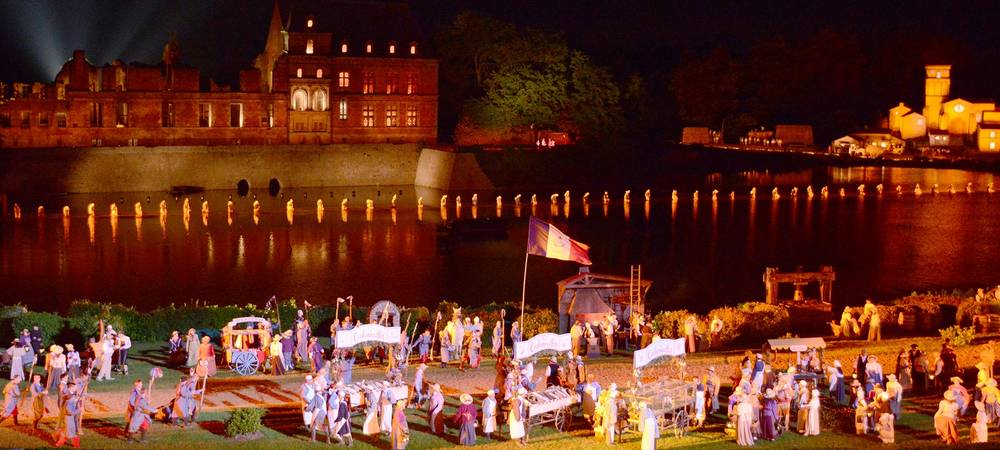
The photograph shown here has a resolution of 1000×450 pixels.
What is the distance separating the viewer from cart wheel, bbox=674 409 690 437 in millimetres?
24359

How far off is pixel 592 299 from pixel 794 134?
326 feet

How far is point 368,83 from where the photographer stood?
9638 centimetres

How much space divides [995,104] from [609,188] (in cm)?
6030

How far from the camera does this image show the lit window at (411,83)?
320 feet

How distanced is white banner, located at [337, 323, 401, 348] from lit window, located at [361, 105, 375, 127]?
2730 inches

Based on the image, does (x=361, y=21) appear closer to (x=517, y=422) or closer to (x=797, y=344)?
(x=797, y=344)

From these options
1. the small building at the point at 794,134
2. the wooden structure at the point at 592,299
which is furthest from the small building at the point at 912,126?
the wooden structure at the point at 592,299

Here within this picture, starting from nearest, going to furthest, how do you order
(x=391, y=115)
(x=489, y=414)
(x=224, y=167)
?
1. (x=489, y=414)
2. (x=224, y=167)
3. (x=391, y=115)

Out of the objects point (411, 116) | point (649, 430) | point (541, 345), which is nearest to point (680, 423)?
point (649, 430)

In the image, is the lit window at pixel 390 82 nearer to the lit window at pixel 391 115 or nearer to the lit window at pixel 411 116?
the lit window at pixel 391 115

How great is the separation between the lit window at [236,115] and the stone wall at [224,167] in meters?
4.52

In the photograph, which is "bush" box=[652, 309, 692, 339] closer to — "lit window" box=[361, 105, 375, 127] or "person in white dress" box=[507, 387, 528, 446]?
"person in white dress" box=[507, 387, 528, 446]

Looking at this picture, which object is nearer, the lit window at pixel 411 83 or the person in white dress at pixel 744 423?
the person in white dress at pixel 744 423

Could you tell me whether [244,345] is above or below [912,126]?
below
